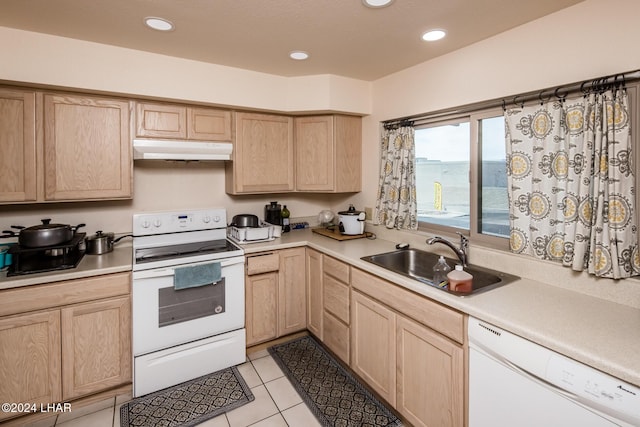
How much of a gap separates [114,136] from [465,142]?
8.25 feet

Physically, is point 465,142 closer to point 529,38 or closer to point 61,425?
point 529,38

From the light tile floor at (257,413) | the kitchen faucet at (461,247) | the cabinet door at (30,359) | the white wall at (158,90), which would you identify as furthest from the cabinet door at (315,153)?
the cabinet door at (30,359)

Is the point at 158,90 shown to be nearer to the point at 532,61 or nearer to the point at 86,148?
the point at 86,148

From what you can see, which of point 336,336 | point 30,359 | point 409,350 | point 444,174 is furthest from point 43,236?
point 444,174

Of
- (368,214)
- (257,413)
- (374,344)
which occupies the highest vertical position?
(368,214)

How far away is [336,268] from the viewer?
2.37m

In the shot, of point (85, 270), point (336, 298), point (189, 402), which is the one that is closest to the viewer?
point (85, 270)

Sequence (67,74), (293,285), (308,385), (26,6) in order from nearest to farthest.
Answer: (26,6) → (67,74) → (308,385) → (293,285)

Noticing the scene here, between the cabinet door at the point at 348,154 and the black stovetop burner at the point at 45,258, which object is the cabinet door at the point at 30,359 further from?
the cabinet door at the point at 348,154

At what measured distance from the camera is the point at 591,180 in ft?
4.96

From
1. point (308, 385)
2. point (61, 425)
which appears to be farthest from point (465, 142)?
point (61, 425)

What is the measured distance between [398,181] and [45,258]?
258cm

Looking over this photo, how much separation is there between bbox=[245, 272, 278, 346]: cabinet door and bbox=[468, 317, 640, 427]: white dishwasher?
162 centimetres

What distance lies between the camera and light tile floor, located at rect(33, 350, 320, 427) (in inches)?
74.2
